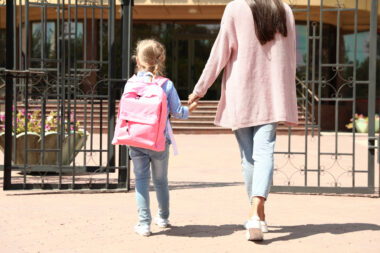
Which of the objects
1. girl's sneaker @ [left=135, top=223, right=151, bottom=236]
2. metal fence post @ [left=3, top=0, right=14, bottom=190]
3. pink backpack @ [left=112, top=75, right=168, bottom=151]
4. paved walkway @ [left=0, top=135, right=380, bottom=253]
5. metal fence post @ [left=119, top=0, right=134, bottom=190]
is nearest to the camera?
paved walkway @ [left=0, top=135, right=380, bottom=253]

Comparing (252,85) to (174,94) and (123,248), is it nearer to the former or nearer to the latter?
(174,94)

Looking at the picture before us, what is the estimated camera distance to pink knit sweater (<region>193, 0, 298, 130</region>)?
4.87 meters

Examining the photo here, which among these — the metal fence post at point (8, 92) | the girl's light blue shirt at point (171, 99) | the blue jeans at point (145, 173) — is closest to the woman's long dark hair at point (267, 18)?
the girl's light blue shirt at point (171, 99)

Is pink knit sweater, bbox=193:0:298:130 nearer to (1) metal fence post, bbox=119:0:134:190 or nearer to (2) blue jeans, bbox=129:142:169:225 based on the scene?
(2) blue jeans, bbox=129:142:169:225

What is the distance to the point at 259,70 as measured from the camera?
16.0ft

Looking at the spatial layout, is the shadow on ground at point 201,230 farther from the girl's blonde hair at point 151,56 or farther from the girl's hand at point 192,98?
the girl's blonde hair at point 151,56

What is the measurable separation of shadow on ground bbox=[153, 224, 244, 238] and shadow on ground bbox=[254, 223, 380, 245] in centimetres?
31

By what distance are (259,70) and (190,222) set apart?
140cm

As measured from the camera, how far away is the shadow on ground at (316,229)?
5023 mm

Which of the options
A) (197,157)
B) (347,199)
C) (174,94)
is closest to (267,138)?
(174,94)

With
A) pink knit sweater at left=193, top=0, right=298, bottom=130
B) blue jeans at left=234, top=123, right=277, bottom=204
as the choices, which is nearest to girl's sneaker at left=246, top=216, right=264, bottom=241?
blue jeans at left=234, top=123, right=277, bottom=204

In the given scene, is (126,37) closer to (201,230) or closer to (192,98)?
(192,98)

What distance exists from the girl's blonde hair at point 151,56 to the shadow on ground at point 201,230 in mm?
1168

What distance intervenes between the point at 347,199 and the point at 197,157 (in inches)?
211
